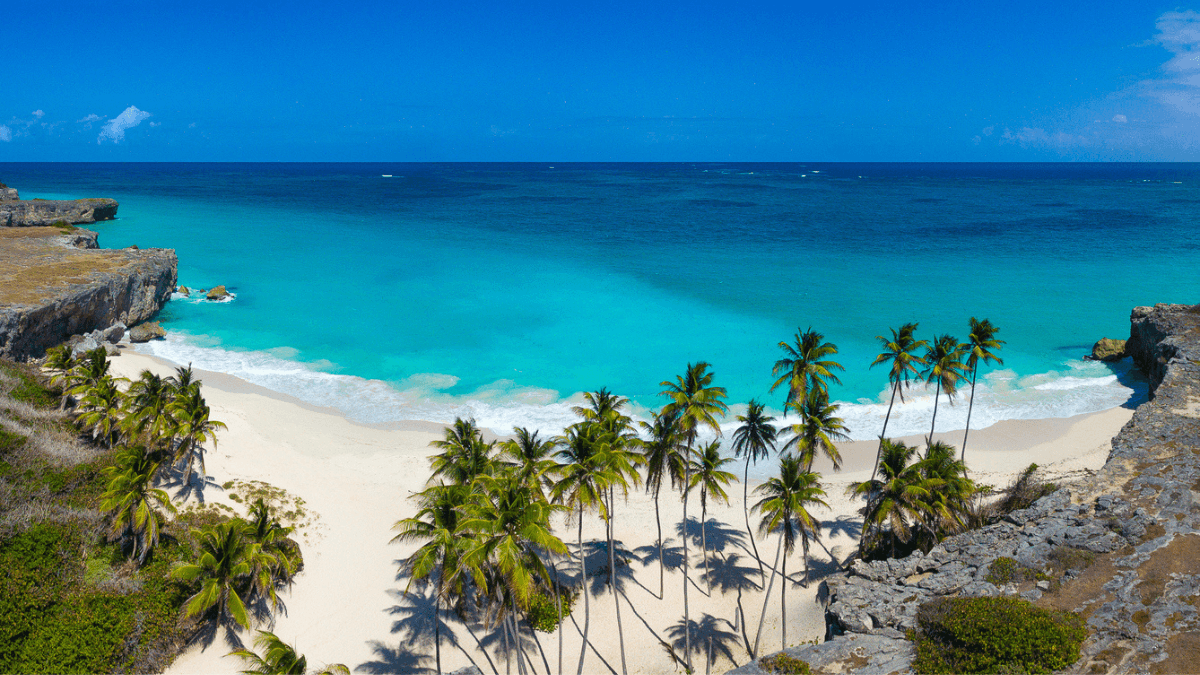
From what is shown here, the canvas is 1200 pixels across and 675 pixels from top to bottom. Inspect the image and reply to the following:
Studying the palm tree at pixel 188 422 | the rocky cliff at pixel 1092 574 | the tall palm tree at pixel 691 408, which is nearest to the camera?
the rocky cliff at pixel 1092 574

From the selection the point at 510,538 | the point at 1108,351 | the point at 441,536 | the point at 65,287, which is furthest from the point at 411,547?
the point at 1108,351

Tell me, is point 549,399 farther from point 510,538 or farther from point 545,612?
point 510,538

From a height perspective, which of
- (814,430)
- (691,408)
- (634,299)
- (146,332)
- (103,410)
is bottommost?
(103,410)

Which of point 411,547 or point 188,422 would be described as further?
point 411,547

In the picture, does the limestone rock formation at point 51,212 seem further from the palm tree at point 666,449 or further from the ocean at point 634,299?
the palm tree at point 666,449

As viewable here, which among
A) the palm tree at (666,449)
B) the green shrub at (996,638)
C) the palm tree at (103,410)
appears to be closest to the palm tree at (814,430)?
the palm tree at (666,449)

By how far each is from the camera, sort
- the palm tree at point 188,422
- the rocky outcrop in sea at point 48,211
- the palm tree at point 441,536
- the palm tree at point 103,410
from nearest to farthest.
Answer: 1. the palm tree at point 441,536
2. the palm tree at point 188,422
3. the palm tree at point 103,410
4. the rocky outcrop in sea at point 48,211

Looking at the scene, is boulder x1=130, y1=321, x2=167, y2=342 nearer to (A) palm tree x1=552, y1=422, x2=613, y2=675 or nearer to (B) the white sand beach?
(B) the white sand beach
